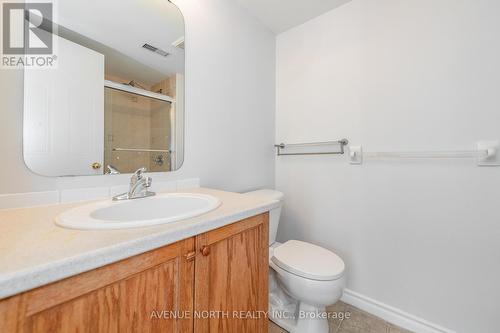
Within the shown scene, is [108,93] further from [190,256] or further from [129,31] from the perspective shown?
[190,256]

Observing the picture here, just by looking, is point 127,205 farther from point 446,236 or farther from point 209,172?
point 446,236

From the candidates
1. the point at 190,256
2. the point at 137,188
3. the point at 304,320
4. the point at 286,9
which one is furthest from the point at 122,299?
the point at 286,9

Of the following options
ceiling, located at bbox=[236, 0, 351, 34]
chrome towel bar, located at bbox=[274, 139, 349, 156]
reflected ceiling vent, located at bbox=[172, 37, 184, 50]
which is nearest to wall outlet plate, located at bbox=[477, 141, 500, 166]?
chrome towel bar, located at bbox=[274, 139, 349, 156]

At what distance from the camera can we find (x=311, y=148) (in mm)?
1683

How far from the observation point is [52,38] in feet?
2.69

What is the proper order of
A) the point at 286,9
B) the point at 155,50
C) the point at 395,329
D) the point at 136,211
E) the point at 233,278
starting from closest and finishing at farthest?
1. the point at 233,278
2. the point at 136,211
3. the point at 155,50
4. the point at 395,329
5. the point at 286,9

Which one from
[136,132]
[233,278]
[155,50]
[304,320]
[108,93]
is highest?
[155,50]

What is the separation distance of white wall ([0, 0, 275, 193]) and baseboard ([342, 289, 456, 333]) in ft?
3.44

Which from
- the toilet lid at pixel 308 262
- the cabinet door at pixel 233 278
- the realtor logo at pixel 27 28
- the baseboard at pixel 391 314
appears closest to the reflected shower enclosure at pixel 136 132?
the realtor logo at pixel 27 28

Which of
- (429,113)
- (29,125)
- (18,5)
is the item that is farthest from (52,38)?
(429,113)

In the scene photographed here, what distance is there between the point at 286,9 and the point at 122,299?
1.98m

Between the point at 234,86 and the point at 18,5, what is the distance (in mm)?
1068

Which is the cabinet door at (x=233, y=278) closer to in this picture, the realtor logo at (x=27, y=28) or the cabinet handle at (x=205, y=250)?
the cabinet handle at (x=205, y=250)

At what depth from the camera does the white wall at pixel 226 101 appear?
1251 millimetres
